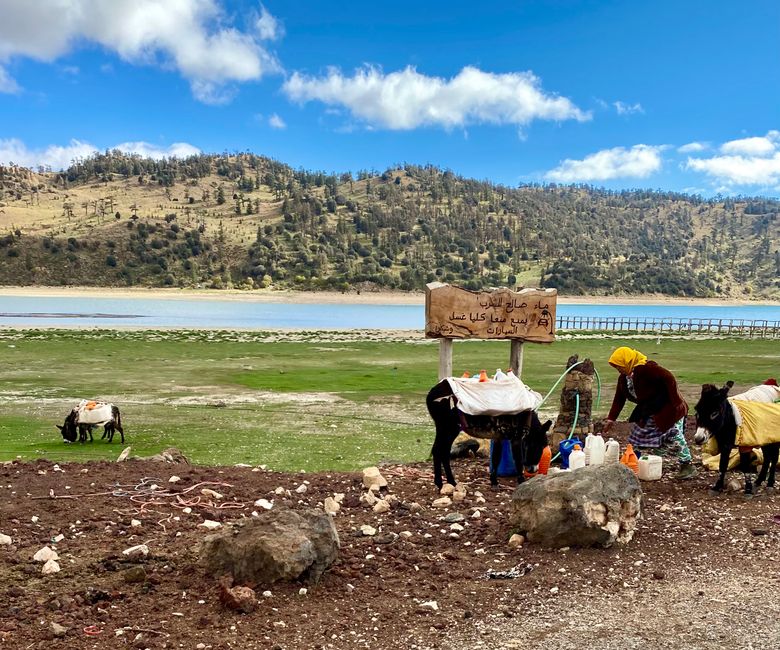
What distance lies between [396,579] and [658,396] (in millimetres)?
5074

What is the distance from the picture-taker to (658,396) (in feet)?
32.4

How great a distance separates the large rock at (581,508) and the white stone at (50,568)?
4.56 metres

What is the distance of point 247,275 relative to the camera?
139 metres

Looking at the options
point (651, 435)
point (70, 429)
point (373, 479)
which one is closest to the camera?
point (373, 479)

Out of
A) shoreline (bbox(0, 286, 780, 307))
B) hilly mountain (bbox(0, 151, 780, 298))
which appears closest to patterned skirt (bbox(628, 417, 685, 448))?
shoreline (bbox(0, 286, 780, 307))

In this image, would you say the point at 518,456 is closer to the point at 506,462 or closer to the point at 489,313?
the point at 506,462

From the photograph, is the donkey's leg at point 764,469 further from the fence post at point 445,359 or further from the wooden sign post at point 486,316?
the fence post at point 445,359

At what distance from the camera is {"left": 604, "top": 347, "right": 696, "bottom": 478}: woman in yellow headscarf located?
9758 mm

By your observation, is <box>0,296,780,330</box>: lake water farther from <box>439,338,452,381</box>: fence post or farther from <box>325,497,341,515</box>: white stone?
<box>325,497,341,515</box>: white stone

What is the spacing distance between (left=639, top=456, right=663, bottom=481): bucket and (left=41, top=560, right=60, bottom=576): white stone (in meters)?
7.33

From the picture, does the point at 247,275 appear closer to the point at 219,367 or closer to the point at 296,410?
the point at 219,367

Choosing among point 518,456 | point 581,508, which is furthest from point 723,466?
point 581,508

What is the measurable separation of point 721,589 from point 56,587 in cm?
589

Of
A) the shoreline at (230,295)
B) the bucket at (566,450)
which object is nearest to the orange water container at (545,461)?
the bucket at (566,450)
